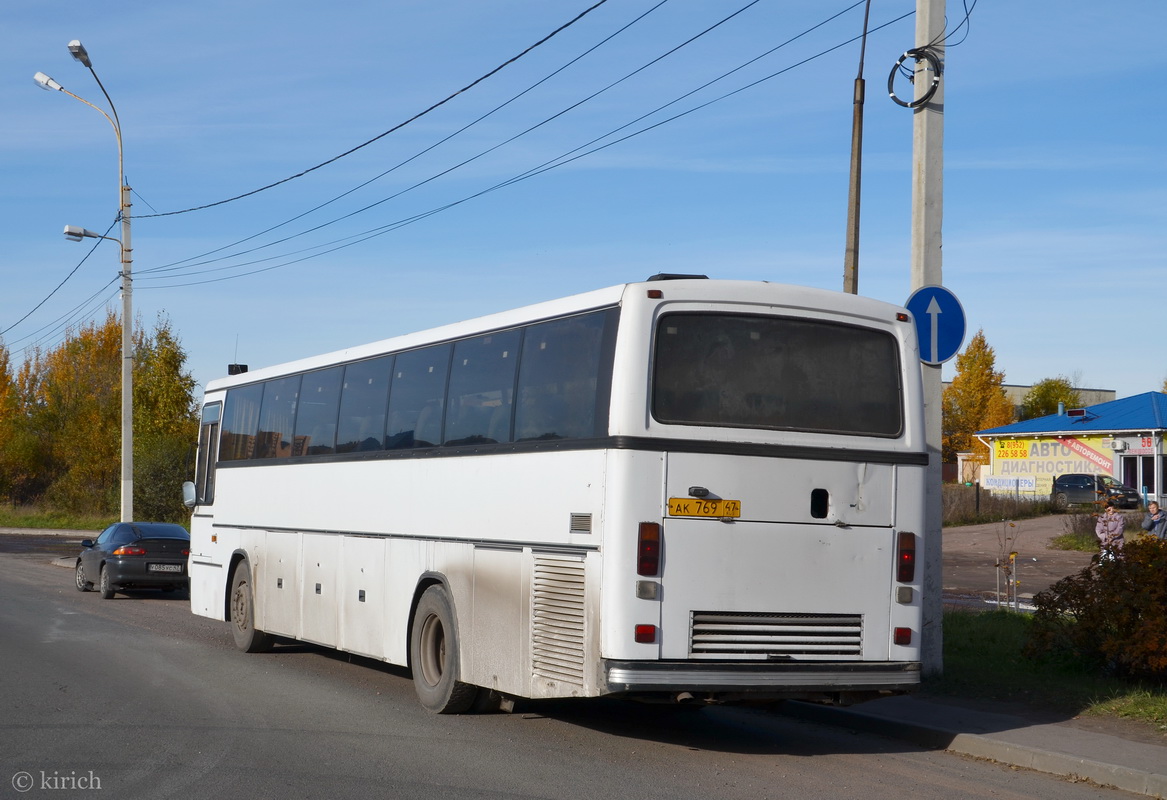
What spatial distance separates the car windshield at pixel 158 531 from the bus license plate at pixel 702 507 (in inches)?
644

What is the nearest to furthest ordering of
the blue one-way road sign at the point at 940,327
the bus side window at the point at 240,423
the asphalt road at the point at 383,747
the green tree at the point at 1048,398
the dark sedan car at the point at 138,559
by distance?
the asphalt road at the point at 383,747
the blue one-way road sign at the point at 940,327
the bus side window at the point at 240,423
the dark sedan car at the point at 138,559
the green tree at the point at 1048,398

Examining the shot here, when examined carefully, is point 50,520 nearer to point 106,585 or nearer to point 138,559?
point 106,585

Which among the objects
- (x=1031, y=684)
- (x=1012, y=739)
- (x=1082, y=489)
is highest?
(x=1082, y=489)

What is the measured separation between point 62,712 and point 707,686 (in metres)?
5.25

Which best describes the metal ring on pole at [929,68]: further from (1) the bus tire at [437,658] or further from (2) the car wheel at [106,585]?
(2) the car wheel at [106,585]

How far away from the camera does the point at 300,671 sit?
13.2 m

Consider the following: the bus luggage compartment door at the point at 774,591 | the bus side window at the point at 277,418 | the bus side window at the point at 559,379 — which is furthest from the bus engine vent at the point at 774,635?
the bus side window at the point at 277,418

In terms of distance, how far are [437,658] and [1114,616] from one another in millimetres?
5769

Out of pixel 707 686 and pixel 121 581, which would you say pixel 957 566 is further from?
pixel 707 686

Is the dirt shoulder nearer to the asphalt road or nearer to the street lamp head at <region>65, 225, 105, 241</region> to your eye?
the asphalt road

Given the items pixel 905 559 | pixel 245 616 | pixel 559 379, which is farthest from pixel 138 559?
pixel 905 559

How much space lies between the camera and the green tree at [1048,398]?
9775 cm

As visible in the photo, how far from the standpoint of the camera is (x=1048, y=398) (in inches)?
3858

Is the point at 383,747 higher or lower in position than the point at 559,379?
lower
